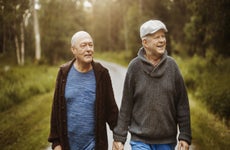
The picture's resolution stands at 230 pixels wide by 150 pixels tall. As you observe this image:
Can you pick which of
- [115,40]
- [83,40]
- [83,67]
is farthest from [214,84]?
[115,40]

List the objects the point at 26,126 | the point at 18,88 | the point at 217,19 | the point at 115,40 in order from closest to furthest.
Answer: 1. the point at 26,126
2. the point at 217,19
3. the point at 18,88
4. the point at 115,40

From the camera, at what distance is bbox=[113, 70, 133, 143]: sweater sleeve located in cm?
446

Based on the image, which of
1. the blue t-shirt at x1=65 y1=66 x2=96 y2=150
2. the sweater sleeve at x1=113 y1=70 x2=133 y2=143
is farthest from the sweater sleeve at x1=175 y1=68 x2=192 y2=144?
the blue t-shirt at x1=65 y1=66 x2=96 y2=150

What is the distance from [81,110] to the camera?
14.7ft

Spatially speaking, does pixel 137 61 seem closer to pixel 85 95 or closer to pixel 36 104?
pixel 85 95

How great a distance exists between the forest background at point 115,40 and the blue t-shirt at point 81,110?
4.88 meters

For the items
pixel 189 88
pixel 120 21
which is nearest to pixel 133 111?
pixel 189 88

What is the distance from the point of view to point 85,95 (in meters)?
4.51

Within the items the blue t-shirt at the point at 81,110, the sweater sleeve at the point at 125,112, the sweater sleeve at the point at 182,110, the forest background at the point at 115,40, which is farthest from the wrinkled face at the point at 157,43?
the forest background at the point at 115,40

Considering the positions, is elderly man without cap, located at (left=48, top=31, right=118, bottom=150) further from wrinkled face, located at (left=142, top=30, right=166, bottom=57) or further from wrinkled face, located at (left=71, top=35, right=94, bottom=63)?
wrinkled face, located at (left=142, top=30, right=166, bottom=57)

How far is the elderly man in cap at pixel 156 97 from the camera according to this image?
169 inches

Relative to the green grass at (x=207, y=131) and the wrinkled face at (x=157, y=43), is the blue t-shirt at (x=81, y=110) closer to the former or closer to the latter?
the wrinkled face at (x=157, y=43)

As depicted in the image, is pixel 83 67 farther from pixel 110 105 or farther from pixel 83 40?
pixel 110 105

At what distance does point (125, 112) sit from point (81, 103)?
507 mm
